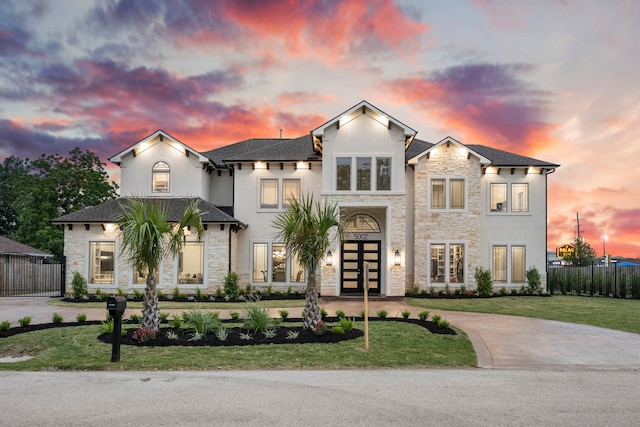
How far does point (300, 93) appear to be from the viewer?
80.8ft

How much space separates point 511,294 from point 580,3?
13.0 metres

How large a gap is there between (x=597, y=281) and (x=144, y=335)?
2470 cm

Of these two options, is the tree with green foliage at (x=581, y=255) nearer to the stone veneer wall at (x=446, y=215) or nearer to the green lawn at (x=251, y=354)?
the stone veneer wall at (x=446, y=215)

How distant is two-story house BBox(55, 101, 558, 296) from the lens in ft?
73.4

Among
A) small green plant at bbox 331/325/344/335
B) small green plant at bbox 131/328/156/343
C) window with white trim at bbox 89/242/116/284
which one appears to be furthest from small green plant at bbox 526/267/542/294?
window with white trim at bbox 89/242/116/284

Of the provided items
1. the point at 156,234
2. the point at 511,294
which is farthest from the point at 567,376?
the point at 511,294

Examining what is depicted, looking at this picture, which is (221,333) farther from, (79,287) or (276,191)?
(276,191)

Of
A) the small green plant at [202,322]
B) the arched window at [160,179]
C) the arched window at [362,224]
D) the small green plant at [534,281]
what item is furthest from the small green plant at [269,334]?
the small green plant at [534,281]

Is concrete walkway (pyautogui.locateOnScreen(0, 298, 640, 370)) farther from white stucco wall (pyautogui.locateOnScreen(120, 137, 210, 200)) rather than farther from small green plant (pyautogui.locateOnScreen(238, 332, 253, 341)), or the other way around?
white stucco wall (pyautogui.locateOnScreen(120, 137, 210, 200))

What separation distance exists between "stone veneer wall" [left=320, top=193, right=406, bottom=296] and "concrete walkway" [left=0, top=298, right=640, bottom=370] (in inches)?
129

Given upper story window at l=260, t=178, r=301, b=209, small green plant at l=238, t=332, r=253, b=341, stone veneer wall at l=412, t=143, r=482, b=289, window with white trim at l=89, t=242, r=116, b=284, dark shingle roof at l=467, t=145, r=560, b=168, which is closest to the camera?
small green plant at l=238, t=332, r=253, b=341

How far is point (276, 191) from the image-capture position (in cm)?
2464

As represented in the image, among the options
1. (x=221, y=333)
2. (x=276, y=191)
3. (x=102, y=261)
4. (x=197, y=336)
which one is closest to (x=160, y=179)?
(x=102, y=261)

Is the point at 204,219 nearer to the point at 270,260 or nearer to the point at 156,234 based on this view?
the point at 270,260
